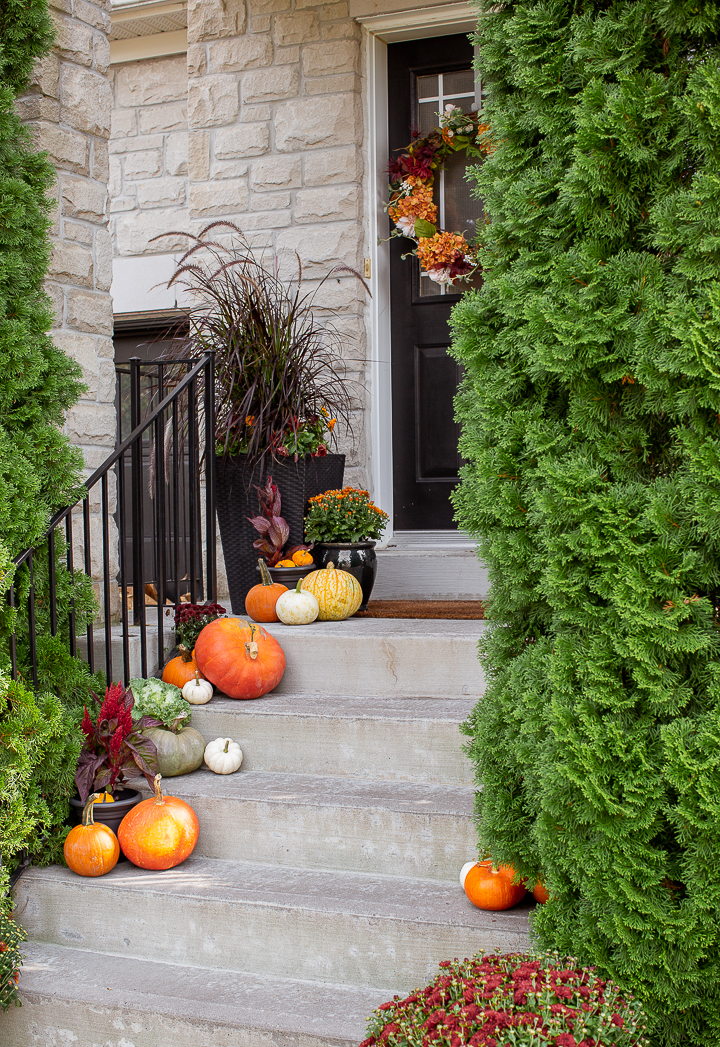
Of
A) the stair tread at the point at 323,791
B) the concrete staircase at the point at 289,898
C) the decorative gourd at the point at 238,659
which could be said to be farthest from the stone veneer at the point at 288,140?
the stair tread at the point at 323,791

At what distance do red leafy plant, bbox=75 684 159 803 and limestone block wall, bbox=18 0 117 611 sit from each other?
37.7 inches

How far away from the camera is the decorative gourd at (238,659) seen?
9.62 feet

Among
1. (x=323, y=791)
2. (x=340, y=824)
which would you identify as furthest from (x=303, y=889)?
(x=323, y=791)

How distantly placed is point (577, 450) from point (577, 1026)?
979mm

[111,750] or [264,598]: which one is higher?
[264,598]

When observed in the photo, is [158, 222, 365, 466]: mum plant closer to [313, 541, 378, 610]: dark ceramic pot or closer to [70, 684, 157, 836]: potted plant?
[313, 541, 378, 610]: dark ceramic pot

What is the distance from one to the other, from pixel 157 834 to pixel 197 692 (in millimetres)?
631

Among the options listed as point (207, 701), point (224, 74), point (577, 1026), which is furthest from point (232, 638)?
point (224, 74)

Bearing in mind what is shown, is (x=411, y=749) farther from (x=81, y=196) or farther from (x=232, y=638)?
(x=81, y=196)

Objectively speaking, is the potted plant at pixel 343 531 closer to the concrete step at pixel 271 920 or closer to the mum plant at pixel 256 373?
the mum plant at pixel 256 373

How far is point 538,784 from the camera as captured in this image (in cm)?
175

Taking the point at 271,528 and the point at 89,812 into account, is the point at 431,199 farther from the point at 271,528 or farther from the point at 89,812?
the point at 89,812

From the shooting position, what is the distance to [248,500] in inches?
150

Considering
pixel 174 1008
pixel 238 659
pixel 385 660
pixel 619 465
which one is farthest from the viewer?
pixel 385 660
